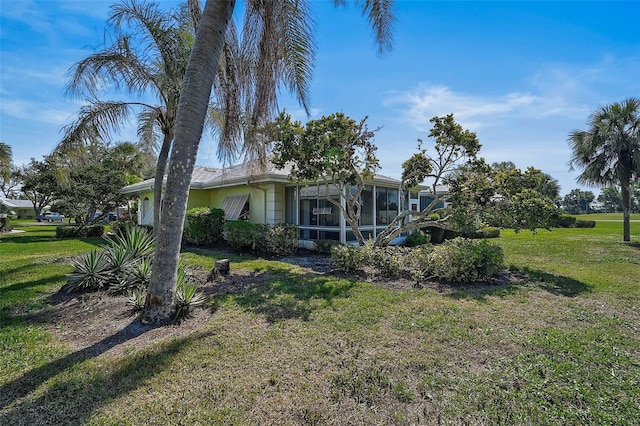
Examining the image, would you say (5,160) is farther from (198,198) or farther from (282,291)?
(282,291)

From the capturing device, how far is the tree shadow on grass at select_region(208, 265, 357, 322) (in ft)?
21.0

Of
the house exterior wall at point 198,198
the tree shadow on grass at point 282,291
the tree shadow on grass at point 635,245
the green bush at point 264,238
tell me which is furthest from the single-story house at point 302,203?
the tree shadow on grass at point 635,245

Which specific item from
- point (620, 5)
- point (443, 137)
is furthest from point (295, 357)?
point (620, 5)

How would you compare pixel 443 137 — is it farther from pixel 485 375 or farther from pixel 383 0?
pixel 485 375

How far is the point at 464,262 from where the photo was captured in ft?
29.0

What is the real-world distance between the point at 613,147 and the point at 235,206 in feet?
70.5

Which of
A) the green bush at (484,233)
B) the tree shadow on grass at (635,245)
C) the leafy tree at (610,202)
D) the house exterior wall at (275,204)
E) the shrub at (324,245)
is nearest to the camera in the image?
the shrub at (324,245)

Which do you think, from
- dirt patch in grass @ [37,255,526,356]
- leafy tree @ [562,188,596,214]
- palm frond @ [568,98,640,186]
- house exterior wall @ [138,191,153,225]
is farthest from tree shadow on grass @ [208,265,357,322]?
leafy tree @ [562,188,596,214]

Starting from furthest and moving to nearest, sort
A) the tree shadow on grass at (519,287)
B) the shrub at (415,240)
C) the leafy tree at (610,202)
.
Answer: the leafy tree at (610,202)
the shrub at (415,240)
the tree shadow on grass at (519,287)

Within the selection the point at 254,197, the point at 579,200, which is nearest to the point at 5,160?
the point at 254,197

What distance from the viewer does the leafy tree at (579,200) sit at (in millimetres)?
96000

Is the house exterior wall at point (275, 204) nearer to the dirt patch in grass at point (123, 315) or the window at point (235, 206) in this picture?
the window at point (235, 206)

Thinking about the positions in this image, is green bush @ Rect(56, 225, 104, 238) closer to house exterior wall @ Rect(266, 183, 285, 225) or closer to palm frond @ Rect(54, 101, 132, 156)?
palm frond @ Rect(54, 101, 132, 156)

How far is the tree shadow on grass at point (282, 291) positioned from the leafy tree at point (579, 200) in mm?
114383
